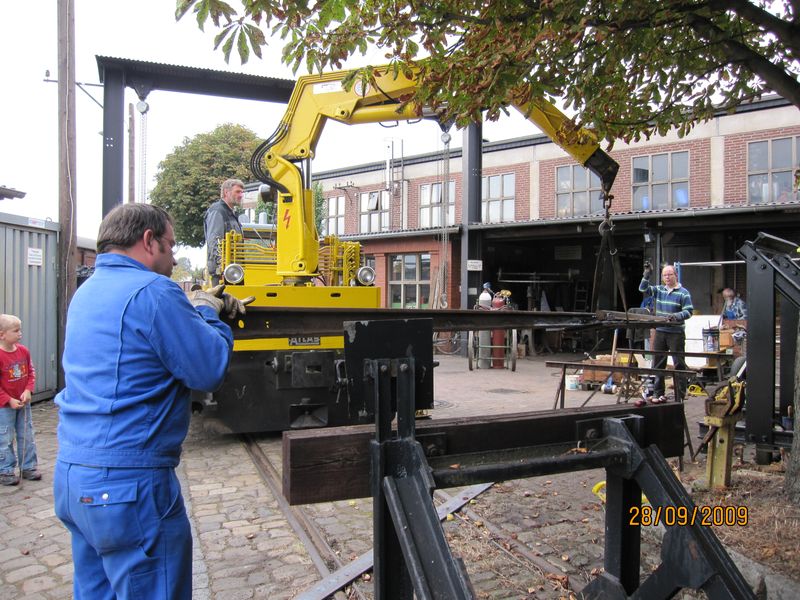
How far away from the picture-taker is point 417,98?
16.3 ft

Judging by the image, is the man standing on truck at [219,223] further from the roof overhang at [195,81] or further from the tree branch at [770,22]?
the tree branch at [770,22]

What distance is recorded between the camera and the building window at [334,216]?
2939 cm

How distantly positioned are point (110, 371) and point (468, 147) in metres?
15.5

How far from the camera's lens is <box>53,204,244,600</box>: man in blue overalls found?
188 centimetres

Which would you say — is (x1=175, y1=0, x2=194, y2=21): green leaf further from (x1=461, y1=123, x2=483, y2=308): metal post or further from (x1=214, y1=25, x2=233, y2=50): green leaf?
(x1=461, y1=123, x2=483, y2=308): metal post

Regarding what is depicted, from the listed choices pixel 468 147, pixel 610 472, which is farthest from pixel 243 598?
pixel 468 147

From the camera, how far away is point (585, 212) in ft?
68.0

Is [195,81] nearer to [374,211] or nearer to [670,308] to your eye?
[670,308]

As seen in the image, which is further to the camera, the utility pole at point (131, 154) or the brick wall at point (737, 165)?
the utility pole at point (131, 154)

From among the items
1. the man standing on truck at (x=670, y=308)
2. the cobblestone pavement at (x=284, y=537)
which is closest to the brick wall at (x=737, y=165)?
the man standing on truck at (x=670, y=308)

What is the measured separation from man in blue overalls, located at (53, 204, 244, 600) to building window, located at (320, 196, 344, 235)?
27371 mm

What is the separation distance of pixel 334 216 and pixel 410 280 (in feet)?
32.0

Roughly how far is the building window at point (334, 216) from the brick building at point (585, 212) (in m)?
3.32

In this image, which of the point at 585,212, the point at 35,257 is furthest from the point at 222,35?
the point at 585,212
